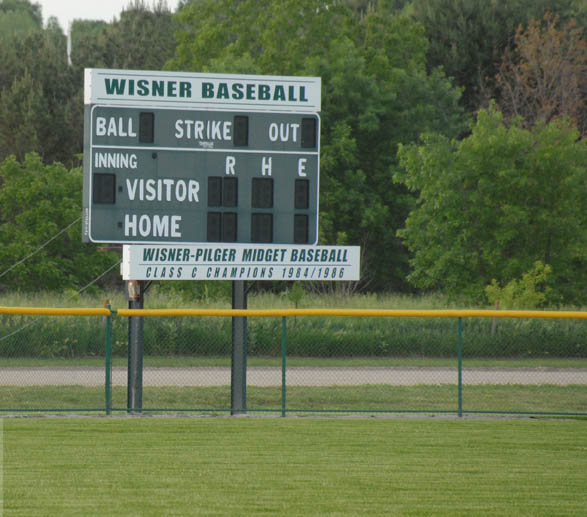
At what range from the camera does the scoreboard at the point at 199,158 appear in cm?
1199

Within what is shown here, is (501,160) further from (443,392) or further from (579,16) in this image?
(579,16)

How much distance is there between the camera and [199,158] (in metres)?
12.2

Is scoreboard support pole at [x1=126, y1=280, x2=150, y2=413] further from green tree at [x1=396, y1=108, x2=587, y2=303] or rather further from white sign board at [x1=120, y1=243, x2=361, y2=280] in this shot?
green tree at [x1=396, y1=108, x2=587, y2=303]

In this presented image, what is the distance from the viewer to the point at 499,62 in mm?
43781

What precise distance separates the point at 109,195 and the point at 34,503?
5392mm

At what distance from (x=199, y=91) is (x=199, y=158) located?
84 centimetres

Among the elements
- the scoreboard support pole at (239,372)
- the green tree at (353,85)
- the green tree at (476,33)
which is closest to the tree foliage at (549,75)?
the green tree at (353,85)

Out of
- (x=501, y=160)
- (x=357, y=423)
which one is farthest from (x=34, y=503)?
(x=501, y=160)

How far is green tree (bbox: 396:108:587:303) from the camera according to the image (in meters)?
22.3

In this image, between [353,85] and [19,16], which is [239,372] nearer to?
[353,85]

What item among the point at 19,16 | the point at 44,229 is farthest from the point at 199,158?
the point at 19,16

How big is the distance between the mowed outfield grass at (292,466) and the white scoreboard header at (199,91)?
3850mm

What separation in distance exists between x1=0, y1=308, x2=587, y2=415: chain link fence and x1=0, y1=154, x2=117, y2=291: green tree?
1230 centimetres

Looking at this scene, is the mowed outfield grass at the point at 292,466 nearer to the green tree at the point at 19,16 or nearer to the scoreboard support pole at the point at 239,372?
the scoreboard support pole at the point at 239,372
